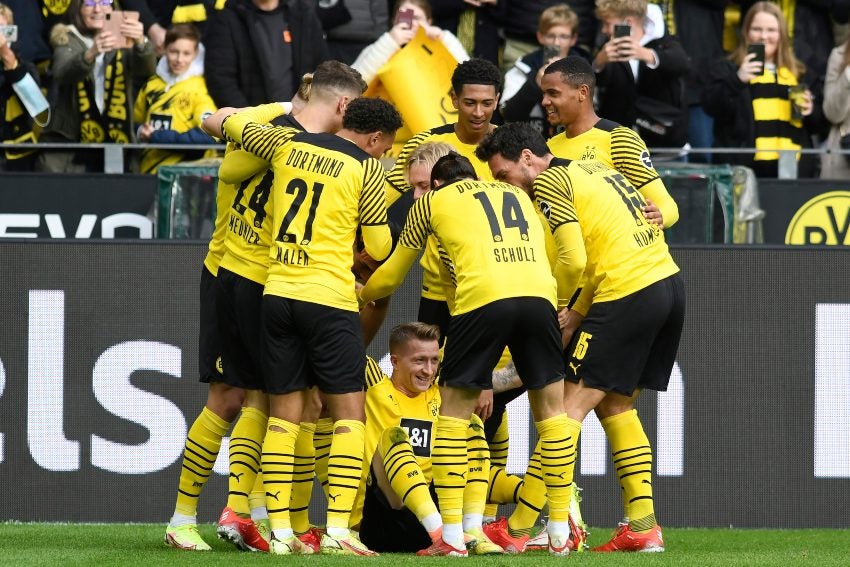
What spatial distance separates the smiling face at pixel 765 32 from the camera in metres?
11.7

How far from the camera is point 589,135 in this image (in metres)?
8.33

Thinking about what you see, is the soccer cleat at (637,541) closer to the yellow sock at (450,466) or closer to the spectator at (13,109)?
the yellow sock at (450,466)

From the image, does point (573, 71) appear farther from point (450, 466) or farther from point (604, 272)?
point (450, 466)

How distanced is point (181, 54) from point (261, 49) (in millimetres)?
604

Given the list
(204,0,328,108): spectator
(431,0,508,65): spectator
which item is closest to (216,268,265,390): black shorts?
(204,0,328,108): spectator

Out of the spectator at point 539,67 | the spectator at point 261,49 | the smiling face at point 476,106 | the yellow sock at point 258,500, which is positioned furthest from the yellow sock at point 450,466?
the spectator at point 261,49

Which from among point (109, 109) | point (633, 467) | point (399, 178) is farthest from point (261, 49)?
point (633, 467)

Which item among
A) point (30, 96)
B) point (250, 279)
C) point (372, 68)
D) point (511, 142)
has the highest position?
point (372, 68)

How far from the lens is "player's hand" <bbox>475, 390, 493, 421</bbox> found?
791cm

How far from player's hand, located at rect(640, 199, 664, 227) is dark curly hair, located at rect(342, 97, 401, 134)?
134 cm

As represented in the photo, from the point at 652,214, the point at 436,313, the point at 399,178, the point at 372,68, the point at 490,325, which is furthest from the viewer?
the point at 372,68

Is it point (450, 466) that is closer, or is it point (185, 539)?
point (450, 466)

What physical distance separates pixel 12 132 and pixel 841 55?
6.05 meters

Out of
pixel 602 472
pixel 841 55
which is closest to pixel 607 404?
pixel 602 472
